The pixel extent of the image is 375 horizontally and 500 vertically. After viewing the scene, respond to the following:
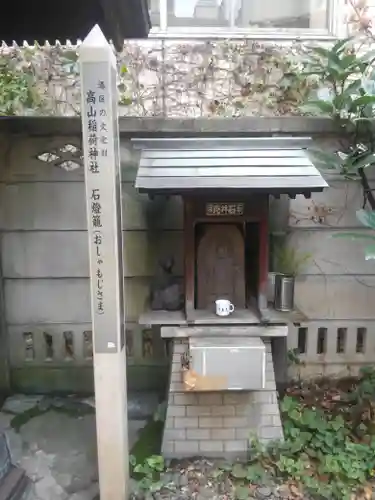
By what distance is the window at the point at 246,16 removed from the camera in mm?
4875

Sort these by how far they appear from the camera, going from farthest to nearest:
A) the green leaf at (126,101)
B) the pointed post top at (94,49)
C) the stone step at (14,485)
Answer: the green leaf at (126,101) → the stone step at (14,485) → the pointed post top at (94,49)

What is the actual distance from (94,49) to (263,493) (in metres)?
2.91

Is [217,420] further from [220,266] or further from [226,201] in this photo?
[226,201]

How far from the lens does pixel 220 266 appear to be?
3559 mm

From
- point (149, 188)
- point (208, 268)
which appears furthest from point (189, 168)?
point (208, 268)

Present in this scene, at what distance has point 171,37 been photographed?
477 centimetres

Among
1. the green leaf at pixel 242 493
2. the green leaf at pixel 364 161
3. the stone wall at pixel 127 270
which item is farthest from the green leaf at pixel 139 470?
the green leaf at pixel 364 161

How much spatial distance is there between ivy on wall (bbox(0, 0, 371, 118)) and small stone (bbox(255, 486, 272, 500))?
3.44 m

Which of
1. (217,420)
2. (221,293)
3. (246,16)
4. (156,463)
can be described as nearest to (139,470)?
(156,463)

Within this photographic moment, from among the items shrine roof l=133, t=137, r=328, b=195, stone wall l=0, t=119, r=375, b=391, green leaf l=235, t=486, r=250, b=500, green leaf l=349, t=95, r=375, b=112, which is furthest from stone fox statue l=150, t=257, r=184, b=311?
green leaf l=349, t=95, r=375, b=112

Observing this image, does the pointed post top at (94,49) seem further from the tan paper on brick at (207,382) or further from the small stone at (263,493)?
the small stone at (263,493)

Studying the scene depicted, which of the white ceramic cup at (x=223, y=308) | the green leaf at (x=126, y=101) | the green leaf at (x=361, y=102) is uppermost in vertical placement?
the green leaf at (x=126, y=101)

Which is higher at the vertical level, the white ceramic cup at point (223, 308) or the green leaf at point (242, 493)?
the white ceramic cup at point (223, 308)

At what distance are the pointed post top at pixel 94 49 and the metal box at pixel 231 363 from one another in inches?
73.9
